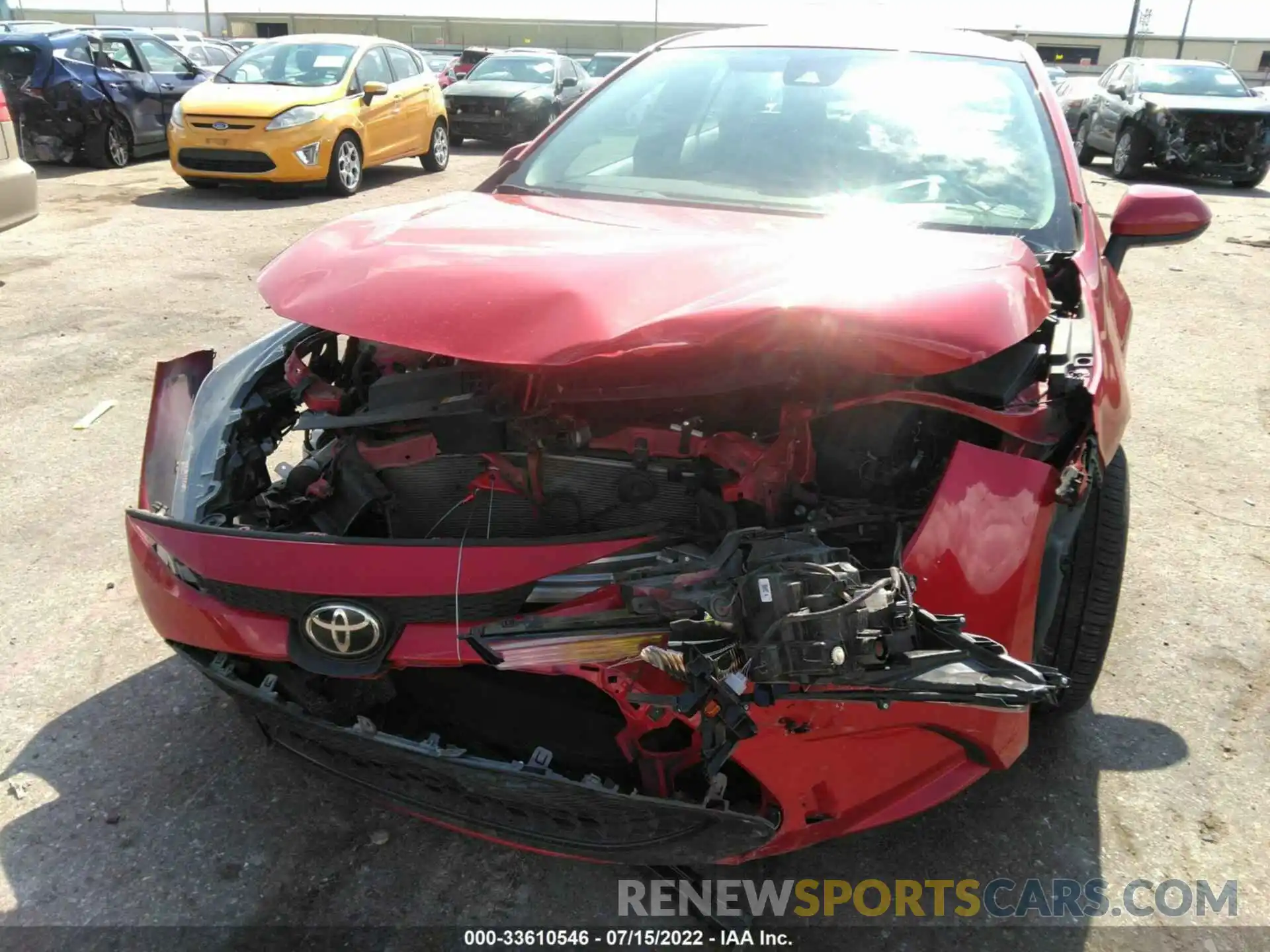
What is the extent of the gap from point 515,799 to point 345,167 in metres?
9.19

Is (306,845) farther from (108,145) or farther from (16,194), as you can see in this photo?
(108,145)

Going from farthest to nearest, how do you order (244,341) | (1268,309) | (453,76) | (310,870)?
(453,76) → (1268,309) → (244,341) → (310,870)

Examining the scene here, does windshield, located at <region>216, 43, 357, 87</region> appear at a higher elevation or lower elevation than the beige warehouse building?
lower

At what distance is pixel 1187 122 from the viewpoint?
11531 mm

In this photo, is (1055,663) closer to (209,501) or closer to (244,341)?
(209,501)

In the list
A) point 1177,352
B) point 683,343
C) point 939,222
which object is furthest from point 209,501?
point 1177,352

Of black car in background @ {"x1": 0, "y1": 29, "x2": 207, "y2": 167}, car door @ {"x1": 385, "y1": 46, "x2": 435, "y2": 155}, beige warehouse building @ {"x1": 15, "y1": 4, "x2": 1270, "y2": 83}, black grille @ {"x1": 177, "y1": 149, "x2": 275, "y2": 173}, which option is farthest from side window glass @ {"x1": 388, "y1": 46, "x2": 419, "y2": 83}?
beige warehouse building @ {"x1": 15, "y1": 4, "x2": 1270, "y2": 83}

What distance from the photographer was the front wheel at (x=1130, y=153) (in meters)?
12.1

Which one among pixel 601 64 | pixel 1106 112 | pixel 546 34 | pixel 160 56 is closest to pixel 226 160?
pixel 160 56

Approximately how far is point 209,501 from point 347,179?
855 cm

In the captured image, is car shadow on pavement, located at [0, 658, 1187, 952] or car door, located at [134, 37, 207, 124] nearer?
car shadow on pavement, located at [0, 658, 1187, 952]

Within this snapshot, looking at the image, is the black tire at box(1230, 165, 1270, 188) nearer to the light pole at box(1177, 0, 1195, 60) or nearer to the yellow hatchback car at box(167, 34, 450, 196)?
the yellow hatchback car at box(167, 34, 450, 196)

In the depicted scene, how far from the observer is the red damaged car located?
1662mm

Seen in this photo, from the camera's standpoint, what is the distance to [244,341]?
17.4 feet
